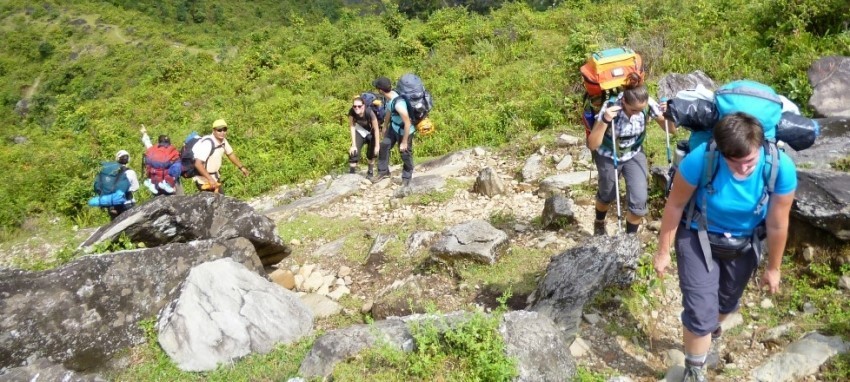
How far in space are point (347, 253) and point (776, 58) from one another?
7735 millimetres

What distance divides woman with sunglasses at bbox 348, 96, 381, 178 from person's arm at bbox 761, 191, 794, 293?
6319 mm

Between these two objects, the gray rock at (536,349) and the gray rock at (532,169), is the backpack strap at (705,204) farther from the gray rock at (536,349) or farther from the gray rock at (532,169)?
the gray rock at (532,169)

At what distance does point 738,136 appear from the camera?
98.5 inches

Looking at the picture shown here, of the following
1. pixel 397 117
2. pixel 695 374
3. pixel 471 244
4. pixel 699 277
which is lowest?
pixel 471 244

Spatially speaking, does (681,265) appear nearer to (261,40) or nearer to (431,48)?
(431,48)

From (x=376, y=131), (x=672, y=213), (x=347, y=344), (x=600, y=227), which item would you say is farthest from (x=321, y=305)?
(x=376, y=131)

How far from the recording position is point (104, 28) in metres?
49.9

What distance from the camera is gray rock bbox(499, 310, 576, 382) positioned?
3.13 meters

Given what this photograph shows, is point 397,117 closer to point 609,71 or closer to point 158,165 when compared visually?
point 158,165

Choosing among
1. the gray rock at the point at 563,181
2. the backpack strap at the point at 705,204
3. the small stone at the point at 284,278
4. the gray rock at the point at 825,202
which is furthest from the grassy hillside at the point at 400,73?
the backpack strap at the point at 705,204

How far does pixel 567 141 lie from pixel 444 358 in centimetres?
568

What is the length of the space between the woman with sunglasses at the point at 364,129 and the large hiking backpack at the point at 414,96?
1324mm

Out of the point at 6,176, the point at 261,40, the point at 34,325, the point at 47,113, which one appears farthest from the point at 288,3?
the point at 34,325

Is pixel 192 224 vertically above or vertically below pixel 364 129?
above
